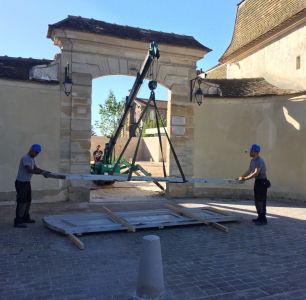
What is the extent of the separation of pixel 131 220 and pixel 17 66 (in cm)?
547

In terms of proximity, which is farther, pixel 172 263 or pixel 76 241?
pixel 76 241

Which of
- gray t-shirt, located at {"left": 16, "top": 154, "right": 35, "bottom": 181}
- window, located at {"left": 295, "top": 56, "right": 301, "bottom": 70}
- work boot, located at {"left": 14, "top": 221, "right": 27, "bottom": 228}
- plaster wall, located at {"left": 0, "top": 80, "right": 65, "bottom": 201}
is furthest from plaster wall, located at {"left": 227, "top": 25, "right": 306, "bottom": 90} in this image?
work boot, located at {"left": 14, "top": 221, "right": 27, "bottom": 228}

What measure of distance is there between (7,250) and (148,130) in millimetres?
31960

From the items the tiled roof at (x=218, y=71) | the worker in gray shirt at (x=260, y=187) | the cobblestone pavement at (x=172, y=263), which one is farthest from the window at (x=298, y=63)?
the cobblestone pavement at (x=172, y=263)

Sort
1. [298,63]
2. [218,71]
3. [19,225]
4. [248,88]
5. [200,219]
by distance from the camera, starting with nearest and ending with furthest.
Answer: [19,225] < [200,219] < [298,63] < [248,88] < [218,71]

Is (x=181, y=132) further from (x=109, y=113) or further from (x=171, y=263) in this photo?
(x=109, y=113)

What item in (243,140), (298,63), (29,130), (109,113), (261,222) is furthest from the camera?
(109,113)

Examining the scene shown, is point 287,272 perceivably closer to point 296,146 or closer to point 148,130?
point 296,146

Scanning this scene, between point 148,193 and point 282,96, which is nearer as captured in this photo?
point 282,96

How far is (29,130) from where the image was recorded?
31.6ft

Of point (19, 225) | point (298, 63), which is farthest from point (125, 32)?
point (19, 225)

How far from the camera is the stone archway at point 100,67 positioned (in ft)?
32.8

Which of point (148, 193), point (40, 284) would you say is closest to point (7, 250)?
point (40, 284)

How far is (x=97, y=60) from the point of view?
404 inches
